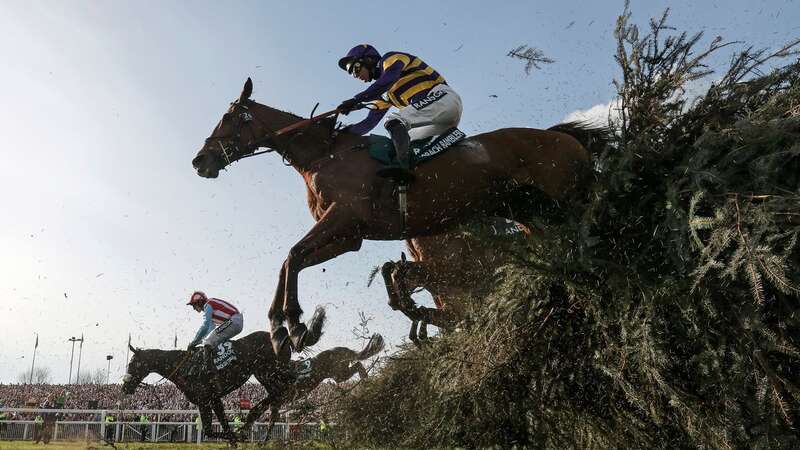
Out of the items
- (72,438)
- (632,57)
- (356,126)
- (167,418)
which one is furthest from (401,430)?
(167,418)

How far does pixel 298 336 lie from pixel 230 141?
194 cm

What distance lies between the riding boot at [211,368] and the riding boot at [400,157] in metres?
5.51

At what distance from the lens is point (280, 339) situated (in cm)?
475

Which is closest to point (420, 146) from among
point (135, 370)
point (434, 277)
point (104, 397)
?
point (434, 277)

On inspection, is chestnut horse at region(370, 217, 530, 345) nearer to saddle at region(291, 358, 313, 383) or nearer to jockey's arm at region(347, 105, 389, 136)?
jockey's arm at region(347, 105, 389, 136)

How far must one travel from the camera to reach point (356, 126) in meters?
5.67

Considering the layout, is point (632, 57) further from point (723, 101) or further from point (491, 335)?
point (491, 335)

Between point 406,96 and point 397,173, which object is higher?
point 406,96

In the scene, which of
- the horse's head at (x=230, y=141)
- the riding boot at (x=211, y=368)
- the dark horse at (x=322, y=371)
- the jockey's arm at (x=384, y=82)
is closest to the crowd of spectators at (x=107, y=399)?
the riding boot at (x=211, y=368)

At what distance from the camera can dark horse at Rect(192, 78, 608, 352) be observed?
191 inches

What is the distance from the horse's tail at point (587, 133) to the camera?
5.37m

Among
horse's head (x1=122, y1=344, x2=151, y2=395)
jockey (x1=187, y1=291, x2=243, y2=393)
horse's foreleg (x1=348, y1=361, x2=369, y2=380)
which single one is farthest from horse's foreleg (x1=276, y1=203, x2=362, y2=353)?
horse's head (x1=122, y1=344, x2=151, y2=395)

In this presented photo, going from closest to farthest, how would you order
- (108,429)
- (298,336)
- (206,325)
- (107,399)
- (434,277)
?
(298,336) → (434,277) → (206,325) → (108,429) → (107,399)

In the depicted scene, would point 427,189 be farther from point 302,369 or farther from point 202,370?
point 202,370
